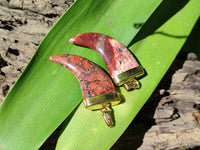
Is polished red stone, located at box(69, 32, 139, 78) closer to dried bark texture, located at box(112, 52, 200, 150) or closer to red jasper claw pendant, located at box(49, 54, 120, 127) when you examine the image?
red jasper claw pendant, located at box(49, 54, 120, 127)

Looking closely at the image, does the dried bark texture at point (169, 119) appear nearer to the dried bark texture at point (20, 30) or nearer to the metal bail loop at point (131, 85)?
the metal bail loop at point (131, 85)

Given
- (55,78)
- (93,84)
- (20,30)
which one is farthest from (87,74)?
(20,30)

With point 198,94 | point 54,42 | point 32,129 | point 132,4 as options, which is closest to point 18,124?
point 32,129

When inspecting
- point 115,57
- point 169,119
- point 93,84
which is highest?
point 115,57

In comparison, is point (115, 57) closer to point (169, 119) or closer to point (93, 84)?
point (93, 84)

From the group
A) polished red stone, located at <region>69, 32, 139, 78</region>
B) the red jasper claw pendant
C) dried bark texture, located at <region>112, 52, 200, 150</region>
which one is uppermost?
polished red stone, located at <region>69, 32, 139, 78</region>

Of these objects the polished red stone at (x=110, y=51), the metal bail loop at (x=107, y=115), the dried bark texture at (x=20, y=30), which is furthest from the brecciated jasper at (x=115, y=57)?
the dried bark texture at (x=20, y=30)

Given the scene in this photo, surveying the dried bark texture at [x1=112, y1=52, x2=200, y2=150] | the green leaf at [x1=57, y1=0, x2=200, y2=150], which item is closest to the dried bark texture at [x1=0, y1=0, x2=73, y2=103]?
the green leaf at [x1=57, y1=0, x2=200, y2=150]
